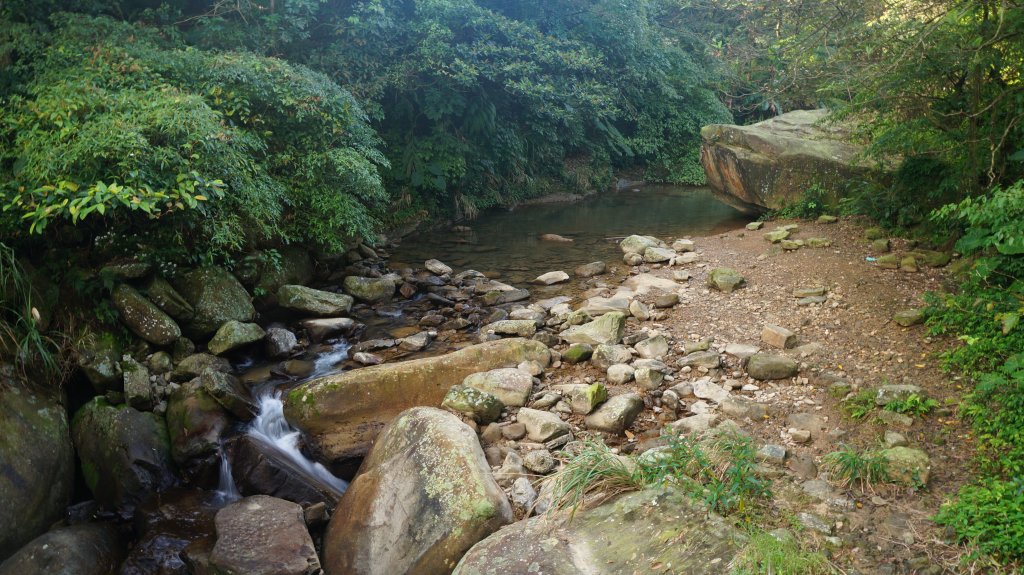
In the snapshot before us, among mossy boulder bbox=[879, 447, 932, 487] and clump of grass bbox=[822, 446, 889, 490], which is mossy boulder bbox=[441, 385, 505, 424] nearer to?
clump of grass bbox=[822, 446, 889, 490]

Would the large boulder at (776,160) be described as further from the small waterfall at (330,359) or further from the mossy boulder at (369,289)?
the small waterfall at (330,359)

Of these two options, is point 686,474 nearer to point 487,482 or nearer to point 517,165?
point 487,482

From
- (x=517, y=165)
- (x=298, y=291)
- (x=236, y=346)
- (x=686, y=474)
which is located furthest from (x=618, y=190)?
(x=686, y=474)

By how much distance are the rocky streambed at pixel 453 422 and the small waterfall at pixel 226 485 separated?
2 cm

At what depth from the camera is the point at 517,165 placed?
50.0 ft

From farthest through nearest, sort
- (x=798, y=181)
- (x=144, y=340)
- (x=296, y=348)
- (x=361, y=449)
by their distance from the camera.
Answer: (x=798, y=181)
(x=296, y=348)
(x=144, y=340)
(x=361, y=449)

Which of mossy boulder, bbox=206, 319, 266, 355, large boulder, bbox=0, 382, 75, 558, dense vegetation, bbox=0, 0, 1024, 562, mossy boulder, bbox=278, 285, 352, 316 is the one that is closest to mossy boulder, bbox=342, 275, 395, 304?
mossy boulder, bbox=278, 285, 352, 316

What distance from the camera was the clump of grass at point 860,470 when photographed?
11.3ft

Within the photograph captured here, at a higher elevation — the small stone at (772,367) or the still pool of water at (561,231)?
the small stone at (772,367)

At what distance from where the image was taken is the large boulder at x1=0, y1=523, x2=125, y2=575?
3766mm

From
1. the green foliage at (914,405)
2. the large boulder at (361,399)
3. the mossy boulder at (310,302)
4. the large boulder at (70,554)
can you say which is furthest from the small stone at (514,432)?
the mossy boulder at (310,302)

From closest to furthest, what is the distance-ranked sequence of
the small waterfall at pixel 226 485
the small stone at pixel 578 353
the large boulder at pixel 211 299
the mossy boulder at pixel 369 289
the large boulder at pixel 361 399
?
the small waterfall at pixel 226 485 < the large boulder at pixel 361 399 < the small stone at pixel 578 353 < the large boulder at pixel 211 299 < the mossy boulder at pixel 369 289

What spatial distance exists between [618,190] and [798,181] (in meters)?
8.36

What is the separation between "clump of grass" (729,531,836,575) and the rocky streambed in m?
0.08
